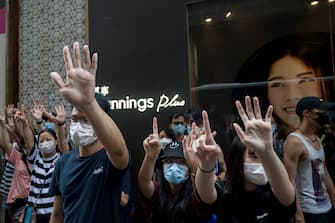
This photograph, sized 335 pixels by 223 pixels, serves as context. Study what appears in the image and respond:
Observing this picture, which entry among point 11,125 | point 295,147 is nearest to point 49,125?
point 11,125

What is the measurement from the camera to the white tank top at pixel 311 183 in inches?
137

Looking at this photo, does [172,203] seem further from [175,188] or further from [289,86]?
[289,86]

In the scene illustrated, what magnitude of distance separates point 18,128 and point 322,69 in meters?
3.98

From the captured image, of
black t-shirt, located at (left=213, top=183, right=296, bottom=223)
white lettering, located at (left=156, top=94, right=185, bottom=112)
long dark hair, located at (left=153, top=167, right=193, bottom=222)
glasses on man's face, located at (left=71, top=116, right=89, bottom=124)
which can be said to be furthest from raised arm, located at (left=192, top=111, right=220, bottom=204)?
white lettering, located at (left=156, top=94, right=185, bottom=112)

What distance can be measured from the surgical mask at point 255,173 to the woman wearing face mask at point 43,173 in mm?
2538

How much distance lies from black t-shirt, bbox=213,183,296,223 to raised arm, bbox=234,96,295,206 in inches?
4.9

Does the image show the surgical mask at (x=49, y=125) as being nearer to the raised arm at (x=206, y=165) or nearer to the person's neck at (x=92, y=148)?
the person's neck at (x=92, y=148)

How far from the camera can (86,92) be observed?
1965mm

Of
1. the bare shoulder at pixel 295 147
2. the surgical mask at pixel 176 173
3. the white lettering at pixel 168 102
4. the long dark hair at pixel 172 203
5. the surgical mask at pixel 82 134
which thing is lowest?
the long dark hair at pixel 172 203

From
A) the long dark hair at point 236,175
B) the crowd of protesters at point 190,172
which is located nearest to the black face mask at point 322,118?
the crowd of protesters at point 190,172

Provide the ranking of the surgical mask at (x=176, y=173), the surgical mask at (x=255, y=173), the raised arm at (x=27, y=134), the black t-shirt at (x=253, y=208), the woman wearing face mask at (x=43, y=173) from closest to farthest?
the black t-shirt at (x=253, y=208) → the surgical mask at (x=255, y=173) → the surgical mask at (x=176, y=173) → the woman wearing face mask at (x=43, y=173) → the raised arm at (x=27, y=134)

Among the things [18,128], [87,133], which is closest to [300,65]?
[87,133]

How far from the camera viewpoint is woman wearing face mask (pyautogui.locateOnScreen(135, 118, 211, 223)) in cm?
264

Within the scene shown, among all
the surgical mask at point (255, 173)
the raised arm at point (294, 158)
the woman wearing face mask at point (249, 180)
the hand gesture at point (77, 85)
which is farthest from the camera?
the raised arm at point (294, 158)
